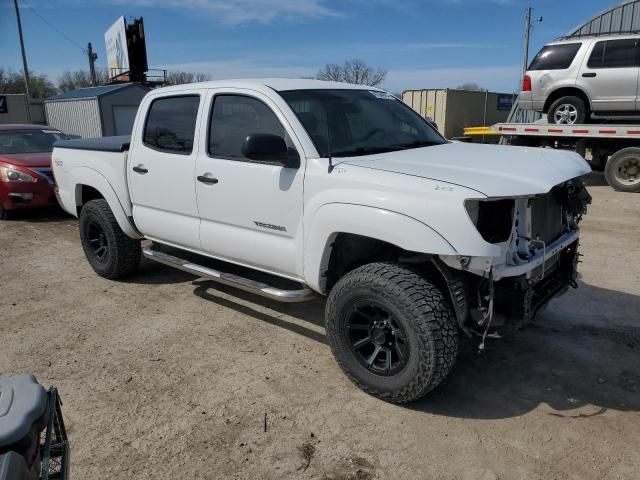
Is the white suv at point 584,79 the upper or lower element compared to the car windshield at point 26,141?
upper

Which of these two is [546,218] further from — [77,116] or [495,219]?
[77,116]

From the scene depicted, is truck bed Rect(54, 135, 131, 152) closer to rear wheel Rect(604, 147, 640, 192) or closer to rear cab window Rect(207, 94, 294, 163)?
rear cab window Rect(207, 94, 294, 163)

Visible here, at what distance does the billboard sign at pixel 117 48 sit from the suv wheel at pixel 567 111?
30.3 meters

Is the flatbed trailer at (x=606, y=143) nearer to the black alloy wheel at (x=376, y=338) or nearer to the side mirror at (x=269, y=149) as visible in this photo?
the side mirror at (x=269, y=149)

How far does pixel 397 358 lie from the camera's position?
3379 mm

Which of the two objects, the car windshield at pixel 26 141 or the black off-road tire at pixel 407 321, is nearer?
the black off-road tire at pixel 407 321

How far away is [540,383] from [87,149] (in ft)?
15.4

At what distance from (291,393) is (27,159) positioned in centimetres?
767

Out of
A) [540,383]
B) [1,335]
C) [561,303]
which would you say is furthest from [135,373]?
[561,303]

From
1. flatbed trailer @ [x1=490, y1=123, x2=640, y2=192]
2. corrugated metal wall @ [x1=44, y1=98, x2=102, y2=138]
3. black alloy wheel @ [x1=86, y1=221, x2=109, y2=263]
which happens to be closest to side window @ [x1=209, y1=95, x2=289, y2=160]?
black alloy wheel @ [x1=86, y1=221, x2=109, y2=263]

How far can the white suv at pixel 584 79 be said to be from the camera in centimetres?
1052

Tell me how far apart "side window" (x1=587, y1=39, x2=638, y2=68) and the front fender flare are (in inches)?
381

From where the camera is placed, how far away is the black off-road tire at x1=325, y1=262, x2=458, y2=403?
10.1 ft

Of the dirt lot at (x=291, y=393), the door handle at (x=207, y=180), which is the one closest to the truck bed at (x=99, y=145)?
the door handle at (x=207, y=180)
